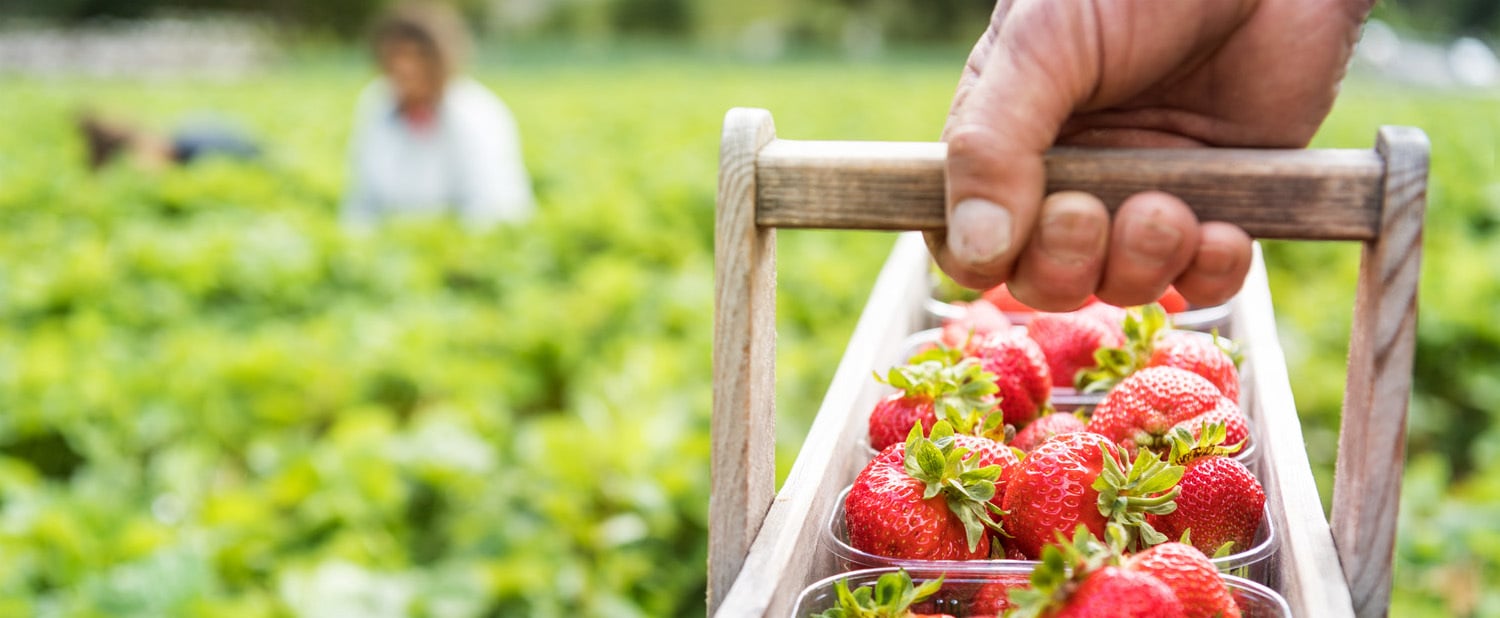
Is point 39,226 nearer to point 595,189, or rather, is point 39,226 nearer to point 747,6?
point 595,189

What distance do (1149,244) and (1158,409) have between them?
1.11 feet

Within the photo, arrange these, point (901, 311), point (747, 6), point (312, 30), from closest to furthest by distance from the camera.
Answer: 1. point (901, 311)
2. point (312, 30)
3. point (747, 6)

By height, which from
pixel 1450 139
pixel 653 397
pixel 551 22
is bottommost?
pixel 551 22

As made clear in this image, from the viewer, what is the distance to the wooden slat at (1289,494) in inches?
34.1

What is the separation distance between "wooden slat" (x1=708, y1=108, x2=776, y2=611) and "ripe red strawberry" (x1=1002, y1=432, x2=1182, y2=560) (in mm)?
229

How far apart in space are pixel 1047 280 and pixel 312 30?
5010cm

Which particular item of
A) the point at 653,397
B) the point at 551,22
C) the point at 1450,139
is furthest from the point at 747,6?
the point at 653,397

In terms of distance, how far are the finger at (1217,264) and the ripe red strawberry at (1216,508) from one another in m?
0.20

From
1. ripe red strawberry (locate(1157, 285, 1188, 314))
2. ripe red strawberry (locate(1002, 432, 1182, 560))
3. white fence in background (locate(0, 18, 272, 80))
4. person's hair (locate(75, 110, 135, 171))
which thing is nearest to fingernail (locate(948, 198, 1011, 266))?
ripe red strawberry (locate(1002, 432, 1182, 560))

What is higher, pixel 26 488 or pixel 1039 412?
pixel 1039 412

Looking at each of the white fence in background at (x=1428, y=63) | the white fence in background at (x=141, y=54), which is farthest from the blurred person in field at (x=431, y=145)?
the white fence in background at (x=141, y=54)

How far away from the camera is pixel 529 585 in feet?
8.14

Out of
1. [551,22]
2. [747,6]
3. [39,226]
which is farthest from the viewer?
[747,6]

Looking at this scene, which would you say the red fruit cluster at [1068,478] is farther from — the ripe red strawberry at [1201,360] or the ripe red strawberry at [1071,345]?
the ripe red strawberry at [1071,345]
